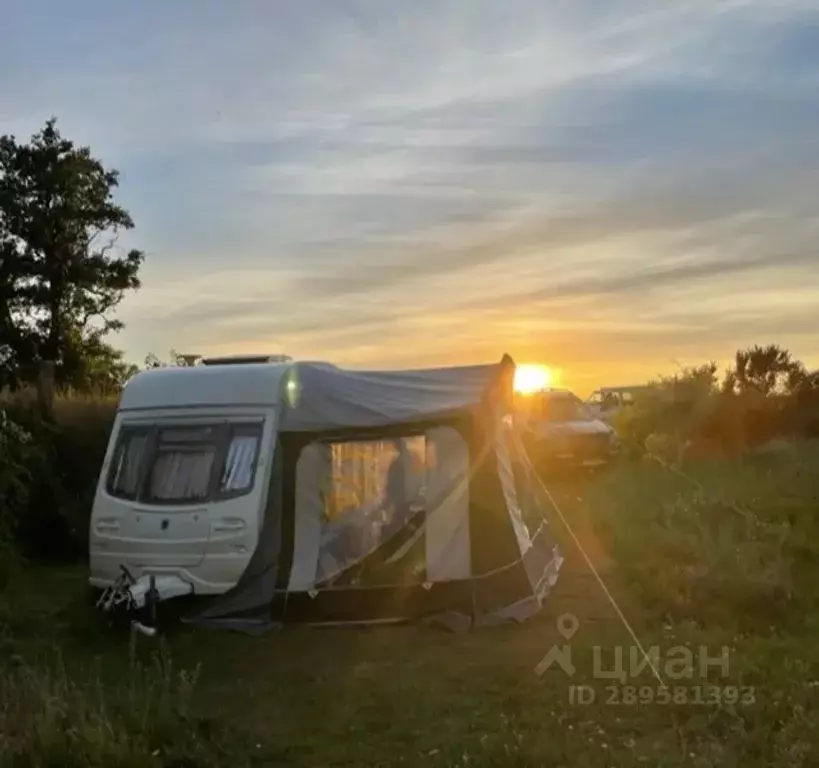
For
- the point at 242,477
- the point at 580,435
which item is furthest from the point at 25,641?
the point at 580,435

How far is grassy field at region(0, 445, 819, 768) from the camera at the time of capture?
18.6 ft

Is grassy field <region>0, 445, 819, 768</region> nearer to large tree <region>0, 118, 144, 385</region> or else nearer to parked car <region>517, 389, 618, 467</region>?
parked car <region>517, 389, 618, 467</region>

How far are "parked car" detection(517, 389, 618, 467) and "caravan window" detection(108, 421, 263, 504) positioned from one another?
438 inches

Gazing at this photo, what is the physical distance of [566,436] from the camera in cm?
2105

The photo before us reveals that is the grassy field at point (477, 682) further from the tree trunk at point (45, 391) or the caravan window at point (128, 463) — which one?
the tree trunk at point (45, 391)

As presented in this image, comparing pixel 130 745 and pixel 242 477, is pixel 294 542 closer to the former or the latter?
pixel 242 477

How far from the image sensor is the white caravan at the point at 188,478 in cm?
907

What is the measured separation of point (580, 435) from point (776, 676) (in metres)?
14.3

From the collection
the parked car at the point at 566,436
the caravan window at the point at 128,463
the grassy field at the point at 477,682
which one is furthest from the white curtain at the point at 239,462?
the parked car at the point at 566,436

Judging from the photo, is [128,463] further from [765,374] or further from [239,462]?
[765,374]

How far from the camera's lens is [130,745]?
5.33 m

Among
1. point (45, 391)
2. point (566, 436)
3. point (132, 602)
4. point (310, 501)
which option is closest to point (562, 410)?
point (566, 436)

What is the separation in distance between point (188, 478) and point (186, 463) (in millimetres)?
136

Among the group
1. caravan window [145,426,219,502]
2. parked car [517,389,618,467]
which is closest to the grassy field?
caravan window [145,426,219,502]
